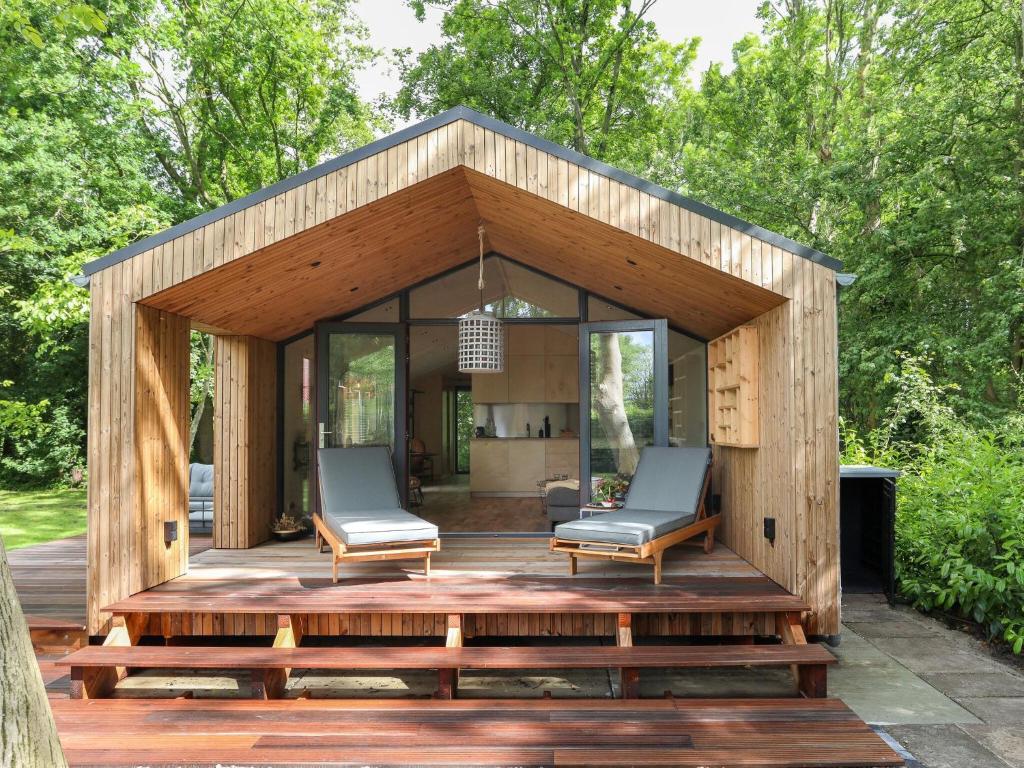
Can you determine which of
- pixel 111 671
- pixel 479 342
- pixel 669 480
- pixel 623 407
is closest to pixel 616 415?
pixel 623 407

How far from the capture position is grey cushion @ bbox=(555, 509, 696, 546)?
488 cm

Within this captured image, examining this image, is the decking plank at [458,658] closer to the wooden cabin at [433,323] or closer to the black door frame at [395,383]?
the wooden cabin at [433,323]

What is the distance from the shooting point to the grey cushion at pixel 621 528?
192 inches

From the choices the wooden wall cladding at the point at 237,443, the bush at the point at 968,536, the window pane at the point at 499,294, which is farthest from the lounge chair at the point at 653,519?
the wooden wall cladding at the point at 237,443

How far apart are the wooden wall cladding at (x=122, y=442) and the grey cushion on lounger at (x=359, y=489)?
1.35m

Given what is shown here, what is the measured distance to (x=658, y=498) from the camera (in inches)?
230

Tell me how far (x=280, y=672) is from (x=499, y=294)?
14.7 feet

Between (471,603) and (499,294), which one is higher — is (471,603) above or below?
below

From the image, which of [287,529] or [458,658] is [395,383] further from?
[458,658]

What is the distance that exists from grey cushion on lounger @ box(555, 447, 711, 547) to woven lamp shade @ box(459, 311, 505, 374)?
154cm

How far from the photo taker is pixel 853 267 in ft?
36.6

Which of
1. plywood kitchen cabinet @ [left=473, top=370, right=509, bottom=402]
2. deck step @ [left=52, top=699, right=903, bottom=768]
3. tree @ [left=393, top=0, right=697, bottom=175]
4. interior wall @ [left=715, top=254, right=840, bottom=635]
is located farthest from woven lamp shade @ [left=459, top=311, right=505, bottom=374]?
tree @ [left=393, top=0, right=697, bottom=175]

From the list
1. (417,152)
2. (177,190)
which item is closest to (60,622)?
(417,152)

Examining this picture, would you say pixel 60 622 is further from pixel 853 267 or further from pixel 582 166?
pixel 853 267
